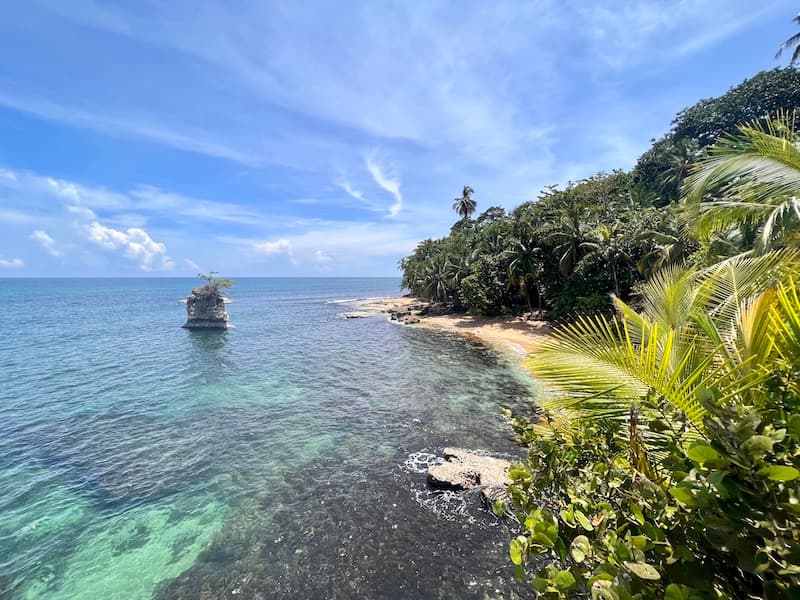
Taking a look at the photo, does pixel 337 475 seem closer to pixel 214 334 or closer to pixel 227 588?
pixel 227 588

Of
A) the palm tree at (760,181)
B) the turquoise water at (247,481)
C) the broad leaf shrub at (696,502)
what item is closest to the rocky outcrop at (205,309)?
the turquoise water at (247,481)

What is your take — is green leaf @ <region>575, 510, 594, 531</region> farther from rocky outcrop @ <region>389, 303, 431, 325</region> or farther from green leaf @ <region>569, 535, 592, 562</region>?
rocky outcrop @ <region>389, 303, 431, 325</region>

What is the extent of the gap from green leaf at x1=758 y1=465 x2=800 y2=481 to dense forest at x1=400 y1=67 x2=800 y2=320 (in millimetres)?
11174

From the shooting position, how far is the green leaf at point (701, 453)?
1454 mm

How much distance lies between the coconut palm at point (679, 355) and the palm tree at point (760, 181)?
1.82m

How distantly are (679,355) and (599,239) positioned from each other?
26.6m

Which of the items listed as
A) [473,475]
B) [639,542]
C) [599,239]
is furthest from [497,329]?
[639,542]

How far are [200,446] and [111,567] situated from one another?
17.0 ft

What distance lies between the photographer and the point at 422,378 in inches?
812

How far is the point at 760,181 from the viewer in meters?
5.18

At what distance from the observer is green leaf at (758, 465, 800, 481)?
48.8 inches

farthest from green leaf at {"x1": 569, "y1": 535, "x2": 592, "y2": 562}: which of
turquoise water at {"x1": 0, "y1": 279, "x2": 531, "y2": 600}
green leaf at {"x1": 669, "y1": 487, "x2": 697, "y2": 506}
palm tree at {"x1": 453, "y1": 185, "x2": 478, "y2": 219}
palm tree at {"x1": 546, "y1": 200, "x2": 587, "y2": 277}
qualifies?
palm tree at {"x1": 453, "y1": 185, "x2": 478, "y2": 219}

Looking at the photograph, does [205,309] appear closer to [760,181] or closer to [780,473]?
[760,181]

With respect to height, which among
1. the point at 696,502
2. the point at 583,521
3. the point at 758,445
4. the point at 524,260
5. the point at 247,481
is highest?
the point at 524,260
